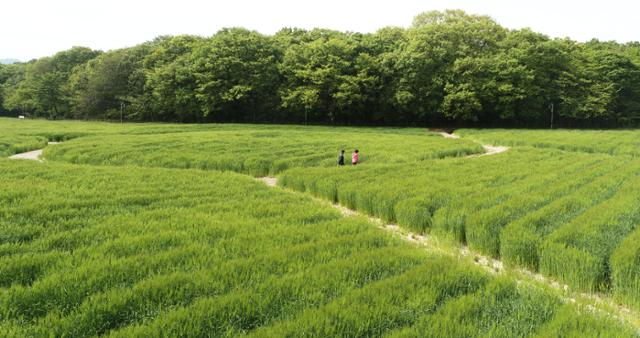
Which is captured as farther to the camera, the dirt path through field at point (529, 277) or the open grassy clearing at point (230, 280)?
the dirt path through field at point (529, 277)

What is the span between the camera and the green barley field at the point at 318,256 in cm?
419

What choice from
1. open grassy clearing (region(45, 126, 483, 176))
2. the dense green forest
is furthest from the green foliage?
the dense green forest

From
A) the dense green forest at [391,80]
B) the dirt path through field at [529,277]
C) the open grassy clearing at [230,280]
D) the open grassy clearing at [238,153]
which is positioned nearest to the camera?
the open grassy clearing at [230,280]

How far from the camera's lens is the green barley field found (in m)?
4.19

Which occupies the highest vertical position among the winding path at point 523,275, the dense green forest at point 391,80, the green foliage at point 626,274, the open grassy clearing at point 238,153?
the dense green forest at point 391,80

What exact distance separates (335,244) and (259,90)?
166ft

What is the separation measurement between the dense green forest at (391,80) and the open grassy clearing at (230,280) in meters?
44.2

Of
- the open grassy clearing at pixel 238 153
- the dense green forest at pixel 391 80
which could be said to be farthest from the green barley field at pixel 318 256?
the dense green forest at pixel 391 80

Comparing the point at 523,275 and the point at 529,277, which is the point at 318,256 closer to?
the point at 523,275

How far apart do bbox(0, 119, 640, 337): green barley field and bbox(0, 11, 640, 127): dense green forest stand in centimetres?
3870

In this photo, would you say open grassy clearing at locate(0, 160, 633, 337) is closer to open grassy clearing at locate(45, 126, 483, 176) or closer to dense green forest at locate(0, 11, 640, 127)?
open grassy clearing at locate(45, 126, 483, 176)

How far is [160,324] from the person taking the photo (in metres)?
3.93

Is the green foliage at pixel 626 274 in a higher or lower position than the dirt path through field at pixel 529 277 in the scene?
higher

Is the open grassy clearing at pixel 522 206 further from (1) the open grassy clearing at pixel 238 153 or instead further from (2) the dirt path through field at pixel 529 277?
(1) the open grassy clearing at pixel 238 153
